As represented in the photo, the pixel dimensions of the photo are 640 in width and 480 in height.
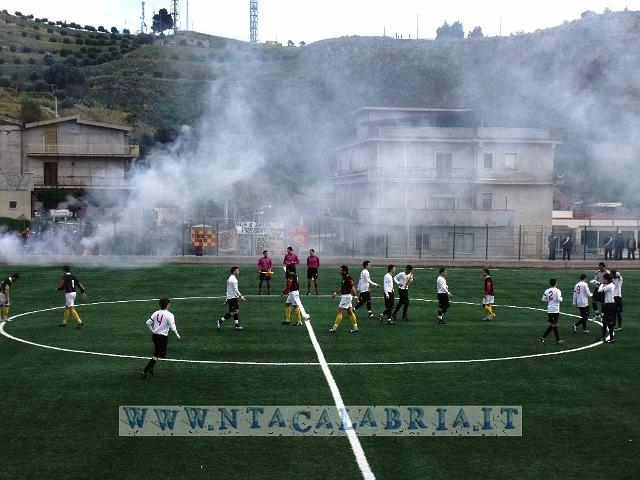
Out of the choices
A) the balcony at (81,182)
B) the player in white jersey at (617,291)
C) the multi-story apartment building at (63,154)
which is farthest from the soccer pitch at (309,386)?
the multi-story apartment building at (63,154)

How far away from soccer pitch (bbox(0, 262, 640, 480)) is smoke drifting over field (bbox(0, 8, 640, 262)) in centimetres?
3012

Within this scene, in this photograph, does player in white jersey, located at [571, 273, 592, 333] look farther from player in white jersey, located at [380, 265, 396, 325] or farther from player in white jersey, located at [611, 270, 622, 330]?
player in white jersey, located at [380, 265, 396, 325]

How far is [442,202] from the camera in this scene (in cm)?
7244

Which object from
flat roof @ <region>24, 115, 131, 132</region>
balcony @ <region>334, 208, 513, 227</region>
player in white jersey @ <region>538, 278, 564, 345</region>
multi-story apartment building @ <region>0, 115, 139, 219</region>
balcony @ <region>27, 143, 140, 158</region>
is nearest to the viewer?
player in white jersey @ <region>538, 278, 564, 345</region>

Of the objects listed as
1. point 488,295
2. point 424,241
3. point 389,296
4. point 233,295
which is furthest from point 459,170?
point 233,295

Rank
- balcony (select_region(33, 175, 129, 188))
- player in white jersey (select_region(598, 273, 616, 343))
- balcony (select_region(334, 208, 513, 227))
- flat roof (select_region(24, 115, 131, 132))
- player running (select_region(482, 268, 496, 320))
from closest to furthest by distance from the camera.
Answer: player in white jersey (select_region(598, 273, 616, 343)) → player running (select_region(482, 268, 496, 320)) → balcony (select_region(334, 208, 513, 227)) → balcony (select_region(33, 175, 129, 188)) → flat roof (select_region(24, 115, 131, 132))

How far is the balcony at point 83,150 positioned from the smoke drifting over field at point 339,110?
13.0 feet

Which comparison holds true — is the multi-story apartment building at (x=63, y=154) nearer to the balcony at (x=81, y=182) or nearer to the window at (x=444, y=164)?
the balcony at (x=81, y=182)

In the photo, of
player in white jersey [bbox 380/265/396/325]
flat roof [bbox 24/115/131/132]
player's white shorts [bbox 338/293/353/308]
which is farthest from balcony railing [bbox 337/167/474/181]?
player's white shorts [bbox 338/293/353/308]

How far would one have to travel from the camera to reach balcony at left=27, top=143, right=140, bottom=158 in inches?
3187

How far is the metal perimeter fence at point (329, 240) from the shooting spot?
5847cm

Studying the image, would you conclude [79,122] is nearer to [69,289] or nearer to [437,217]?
[437,217]

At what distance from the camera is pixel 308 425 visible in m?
16.8

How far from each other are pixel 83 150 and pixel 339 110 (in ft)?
160
